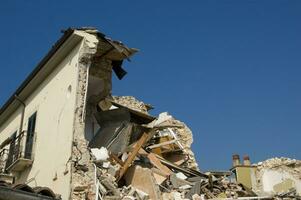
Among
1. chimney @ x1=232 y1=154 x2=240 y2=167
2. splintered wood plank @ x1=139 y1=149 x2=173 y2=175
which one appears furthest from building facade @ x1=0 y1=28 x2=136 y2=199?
chimney @ x1=232 y1=154 x2=240 y2=167

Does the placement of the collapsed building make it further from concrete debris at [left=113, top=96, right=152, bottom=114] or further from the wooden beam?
concrete debris at [left=113, top=96, right=152, bottom=114]

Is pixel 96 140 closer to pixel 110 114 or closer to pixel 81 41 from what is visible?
pixel 110 114

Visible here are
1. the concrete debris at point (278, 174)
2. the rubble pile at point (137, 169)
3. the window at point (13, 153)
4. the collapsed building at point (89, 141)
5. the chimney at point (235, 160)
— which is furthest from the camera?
the chimney at point (235, 160)

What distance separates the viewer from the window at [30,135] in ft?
43.1

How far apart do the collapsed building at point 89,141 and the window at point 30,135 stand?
0.03 meters

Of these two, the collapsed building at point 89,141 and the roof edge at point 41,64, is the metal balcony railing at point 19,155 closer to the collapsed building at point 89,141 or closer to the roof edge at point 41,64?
the collapsed building at point 89,141

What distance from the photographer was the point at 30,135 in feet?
44.5

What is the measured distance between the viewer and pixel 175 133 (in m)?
18.4

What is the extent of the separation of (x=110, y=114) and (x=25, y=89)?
136 inches

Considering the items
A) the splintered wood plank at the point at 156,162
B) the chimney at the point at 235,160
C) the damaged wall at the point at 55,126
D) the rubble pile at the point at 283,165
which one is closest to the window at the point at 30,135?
the damaged wall at the point at 55,126

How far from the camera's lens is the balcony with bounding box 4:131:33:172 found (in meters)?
12.9

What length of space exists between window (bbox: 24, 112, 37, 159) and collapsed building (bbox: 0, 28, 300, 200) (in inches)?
1.3

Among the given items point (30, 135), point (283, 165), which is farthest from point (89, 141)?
point (283, 165)

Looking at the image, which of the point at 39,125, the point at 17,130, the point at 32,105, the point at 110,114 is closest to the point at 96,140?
the point at 110,114
